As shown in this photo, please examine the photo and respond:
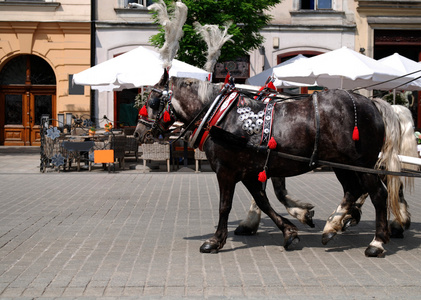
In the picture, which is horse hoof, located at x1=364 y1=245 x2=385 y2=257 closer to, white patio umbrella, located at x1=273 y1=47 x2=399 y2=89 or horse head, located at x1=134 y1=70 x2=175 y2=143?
horse head, located at x1=134 y1=70 x2=175 y2=143

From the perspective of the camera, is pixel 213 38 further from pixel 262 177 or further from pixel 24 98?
pixel 24 98

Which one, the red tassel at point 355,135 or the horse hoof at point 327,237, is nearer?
the red tassel at point 355,135

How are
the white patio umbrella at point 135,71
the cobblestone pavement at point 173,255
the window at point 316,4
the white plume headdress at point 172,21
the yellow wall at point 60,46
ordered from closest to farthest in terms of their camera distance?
the cobblestone pavement at point 173,255 → the white plume headdress at point 172,21 → the white patio umbrella at point 135,71 → the yellow wall at point 60,46 → the window at point 316,4

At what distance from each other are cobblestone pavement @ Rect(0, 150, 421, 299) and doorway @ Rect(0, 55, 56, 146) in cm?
1184

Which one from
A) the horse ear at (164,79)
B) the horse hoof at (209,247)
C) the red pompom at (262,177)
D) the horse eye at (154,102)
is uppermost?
the horse ear at (164,79)

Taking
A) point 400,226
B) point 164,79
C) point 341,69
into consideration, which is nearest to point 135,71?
point 341,69

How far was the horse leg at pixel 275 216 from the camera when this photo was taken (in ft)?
19.5

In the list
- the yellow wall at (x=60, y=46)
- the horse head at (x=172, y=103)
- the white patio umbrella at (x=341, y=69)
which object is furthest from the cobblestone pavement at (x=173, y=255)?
the yellow wall at (x=60, y=46)

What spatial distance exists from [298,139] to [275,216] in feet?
2.89

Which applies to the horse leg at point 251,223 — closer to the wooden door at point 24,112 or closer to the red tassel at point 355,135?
the red tassel at point 355,135

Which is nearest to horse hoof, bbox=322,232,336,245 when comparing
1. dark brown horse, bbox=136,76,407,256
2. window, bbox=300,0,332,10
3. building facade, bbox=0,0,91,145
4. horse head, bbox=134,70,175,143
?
dark brown horse, bbox=136,76,407,256

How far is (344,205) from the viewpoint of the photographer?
614cm

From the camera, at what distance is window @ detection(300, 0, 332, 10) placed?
21359mm

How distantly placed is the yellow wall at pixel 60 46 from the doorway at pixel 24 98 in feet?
2.18
